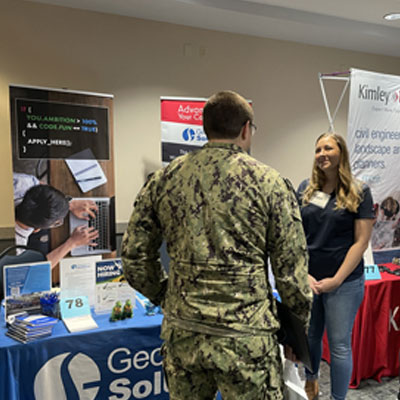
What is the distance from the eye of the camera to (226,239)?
102 centimetres

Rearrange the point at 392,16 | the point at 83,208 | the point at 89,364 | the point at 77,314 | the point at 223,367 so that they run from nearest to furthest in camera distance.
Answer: the point at 223,367
the point at 89,364
the point at 77,314
the point at 83,208
the point at 392,16

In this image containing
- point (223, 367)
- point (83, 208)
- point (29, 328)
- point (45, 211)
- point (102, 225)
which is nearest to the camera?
point (223, 367)

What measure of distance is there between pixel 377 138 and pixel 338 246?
1278mm

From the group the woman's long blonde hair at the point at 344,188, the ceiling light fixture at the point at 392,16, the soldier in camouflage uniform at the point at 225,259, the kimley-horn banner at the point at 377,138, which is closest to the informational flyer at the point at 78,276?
the soldier in camouflage uniform at the point at 225,259

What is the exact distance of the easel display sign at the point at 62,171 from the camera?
101 inches

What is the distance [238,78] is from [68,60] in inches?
62.2

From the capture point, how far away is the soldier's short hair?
1.07m

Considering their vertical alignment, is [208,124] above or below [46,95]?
below

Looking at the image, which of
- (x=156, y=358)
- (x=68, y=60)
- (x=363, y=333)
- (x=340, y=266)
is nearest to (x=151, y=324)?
(x=156, y=358)

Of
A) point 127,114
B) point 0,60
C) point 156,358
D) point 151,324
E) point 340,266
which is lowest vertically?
point 156,358

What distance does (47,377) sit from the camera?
157 centimetres

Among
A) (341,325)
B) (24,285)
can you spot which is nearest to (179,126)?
(24,285)

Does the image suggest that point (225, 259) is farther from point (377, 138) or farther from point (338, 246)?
point (377, 138)

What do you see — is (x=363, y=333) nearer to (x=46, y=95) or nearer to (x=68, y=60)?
(x=46, y=95)
